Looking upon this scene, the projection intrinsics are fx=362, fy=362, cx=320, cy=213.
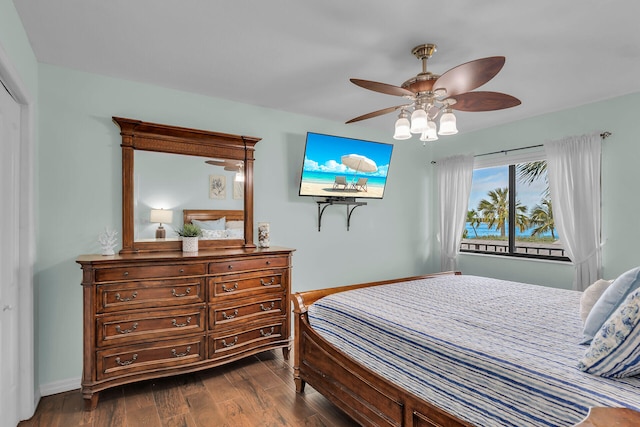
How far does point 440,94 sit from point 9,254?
275 centimetres

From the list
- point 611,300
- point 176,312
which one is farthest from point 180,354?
point 611,300

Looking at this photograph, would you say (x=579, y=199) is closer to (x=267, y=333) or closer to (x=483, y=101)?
(x=483, y=101)

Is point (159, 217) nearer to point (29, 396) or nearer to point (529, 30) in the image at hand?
point (29, 396)

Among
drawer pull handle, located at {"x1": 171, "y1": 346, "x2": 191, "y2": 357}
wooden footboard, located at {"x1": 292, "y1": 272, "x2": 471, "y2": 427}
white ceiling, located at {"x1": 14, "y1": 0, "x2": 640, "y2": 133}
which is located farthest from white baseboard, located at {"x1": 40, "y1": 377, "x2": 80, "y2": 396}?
white ceiling, located at {"x1": 14, "y1": 0, "x2": 640, "y2": 133}

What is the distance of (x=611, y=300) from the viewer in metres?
1.58

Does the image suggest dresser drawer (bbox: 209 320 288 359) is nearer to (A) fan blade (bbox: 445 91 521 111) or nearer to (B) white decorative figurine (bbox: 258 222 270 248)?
(B) white decorative figurine (bbox: 258 222 270 248)

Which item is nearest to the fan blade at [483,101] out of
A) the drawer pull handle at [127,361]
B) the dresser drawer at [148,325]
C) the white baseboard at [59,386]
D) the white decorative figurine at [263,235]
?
the white decorative figurine at [263,235]

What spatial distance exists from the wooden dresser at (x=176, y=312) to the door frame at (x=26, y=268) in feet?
1.04

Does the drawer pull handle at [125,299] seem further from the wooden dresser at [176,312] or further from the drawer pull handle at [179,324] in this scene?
the drawer pull handle at [179,324]

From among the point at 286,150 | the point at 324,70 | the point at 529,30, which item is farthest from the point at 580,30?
the point at 286,150

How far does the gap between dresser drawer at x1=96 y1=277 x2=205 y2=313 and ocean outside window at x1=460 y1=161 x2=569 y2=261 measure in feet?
11.8

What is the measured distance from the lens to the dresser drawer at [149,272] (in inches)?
101

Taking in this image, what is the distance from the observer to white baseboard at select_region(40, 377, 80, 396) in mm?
2713

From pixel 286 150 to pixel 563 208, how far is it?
2.98 meters
